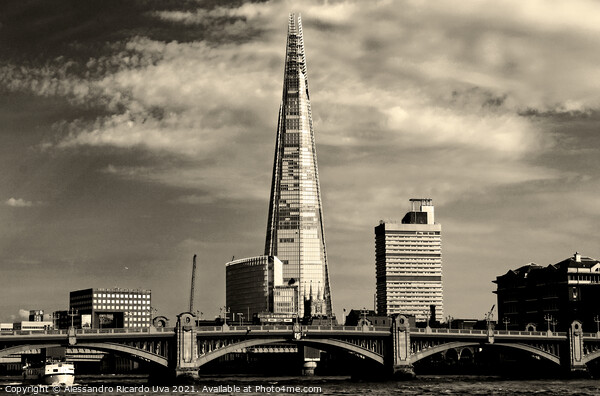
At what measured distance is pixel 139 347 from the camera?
173 metres

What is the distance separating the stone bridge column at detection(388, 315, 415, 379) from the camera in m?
184

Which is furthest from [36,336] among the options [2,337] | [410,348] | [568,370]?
[568,370]

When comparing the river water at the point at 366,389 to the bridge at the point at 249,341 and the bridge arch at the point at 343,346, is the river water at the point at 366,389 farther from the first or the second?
the bridge arch at the point at 343,346

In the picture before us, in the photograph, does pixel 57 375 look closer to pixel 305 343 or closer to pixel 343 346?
pixel 305 343

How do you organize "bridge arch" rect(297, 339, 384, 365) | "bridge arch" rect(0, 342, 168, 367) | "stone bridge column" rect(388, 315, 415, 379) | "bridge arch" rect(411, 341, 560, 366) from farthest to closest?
"bridge arch" rect(411, 341, 560, 366)
"stone bridge column" rect(388, 315, 415, 379)
"bridge arch" rect(297, 339, 384, 365)
"bridge arch" rect(0, 342, 168, 367)

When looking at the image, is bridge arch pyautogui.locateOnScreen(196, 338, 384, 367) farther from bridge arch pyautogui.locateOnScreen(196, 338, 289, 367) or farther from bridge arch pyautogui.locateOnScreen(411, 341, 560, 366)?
bridge arch pyautogui.locateOnScreen(411, 341, 560, 366)

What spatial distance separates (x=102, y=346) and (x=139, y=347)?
27.0 ft

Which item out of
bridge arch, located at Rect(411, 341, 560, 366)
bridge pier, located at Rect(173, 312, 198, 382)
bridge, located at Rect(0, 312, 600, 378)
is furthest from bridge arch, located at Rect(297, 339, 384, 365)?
bridge pier, located at Rect(173, 312, 198, 382)

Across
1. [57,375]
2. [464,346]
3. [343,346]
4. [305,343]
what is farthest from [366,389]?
[57,375]

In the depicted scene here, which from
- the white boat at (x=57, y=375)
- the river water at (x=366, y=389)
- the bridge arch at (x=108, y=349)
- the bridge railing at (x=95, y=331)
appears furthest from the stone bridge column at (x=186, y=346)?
the white boat at (x=57, y=375)

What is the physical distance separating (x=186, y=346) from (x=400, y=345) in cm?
3987

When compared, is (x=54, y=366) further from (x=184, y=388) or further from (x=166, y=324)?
(x=184, y=388)

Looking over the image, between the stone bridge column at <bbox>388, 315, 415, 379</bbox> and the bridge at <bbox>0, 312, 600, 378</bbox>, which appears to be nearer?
the bridge at <bbox>0, 312, 600, 378</bbox>

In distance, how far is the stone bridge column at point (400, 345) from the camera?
183875 millimetres
